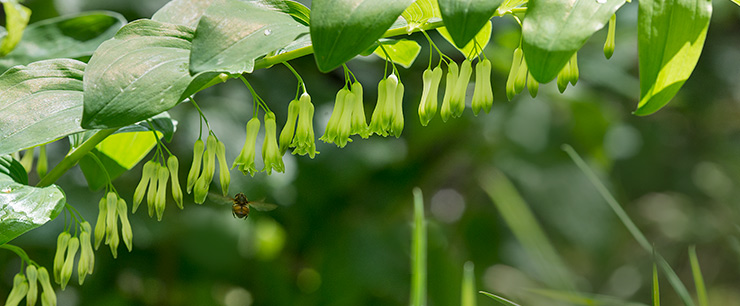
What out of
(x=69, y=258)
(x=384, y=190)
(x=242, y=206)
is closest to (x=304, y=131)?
(x=69, y=258)

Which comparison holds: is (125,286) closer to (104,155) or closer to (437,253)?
(437,253)

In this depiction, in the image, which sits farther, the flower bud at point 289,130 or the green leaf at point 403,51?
the green leaf at point 403,51

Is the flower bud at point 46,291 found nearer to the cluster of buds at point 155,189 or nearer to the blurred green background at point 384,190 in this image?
the cluster of buds at point 155,189

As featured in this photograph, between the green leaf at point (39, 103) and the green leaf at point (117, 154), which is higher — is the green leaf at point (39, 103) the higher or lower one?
the higher one

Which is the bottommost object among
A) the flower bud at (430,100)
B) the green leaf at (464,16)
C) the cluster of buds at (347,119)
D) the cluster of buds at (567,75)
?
the cluster of buds at (347,119)

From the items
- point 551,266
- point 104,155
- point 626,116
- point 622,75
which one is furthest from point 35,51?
point 626,116

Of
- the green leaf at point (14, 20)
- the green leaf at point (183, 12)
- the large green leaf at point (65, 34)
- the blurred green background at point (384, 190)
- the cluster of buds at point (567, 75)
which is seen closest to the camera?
the green leaf at point (14, 20)

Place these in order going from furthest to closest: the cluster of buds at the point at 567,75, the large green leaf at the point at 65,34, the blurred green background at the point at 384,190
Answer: the blurred green background at the point at 384,190 → the large green leaf at the point at 65,34 → the cluster of buds at the point at 567,75

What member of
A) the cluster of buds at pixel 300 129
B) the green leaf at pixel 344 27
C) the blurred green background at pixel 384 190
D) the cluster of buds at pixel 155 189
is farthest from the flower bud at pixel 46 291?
the blurred green background at pixel 384 190

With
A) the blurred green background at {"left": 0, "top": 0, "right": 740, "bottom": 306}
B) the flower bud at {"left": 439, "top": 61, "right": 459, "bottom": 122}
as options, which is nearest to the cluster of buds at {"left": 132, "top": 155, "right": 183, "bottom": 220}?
the flower bud at {"left": 439, "top": 61, "right": 459, "bottom": 122}
